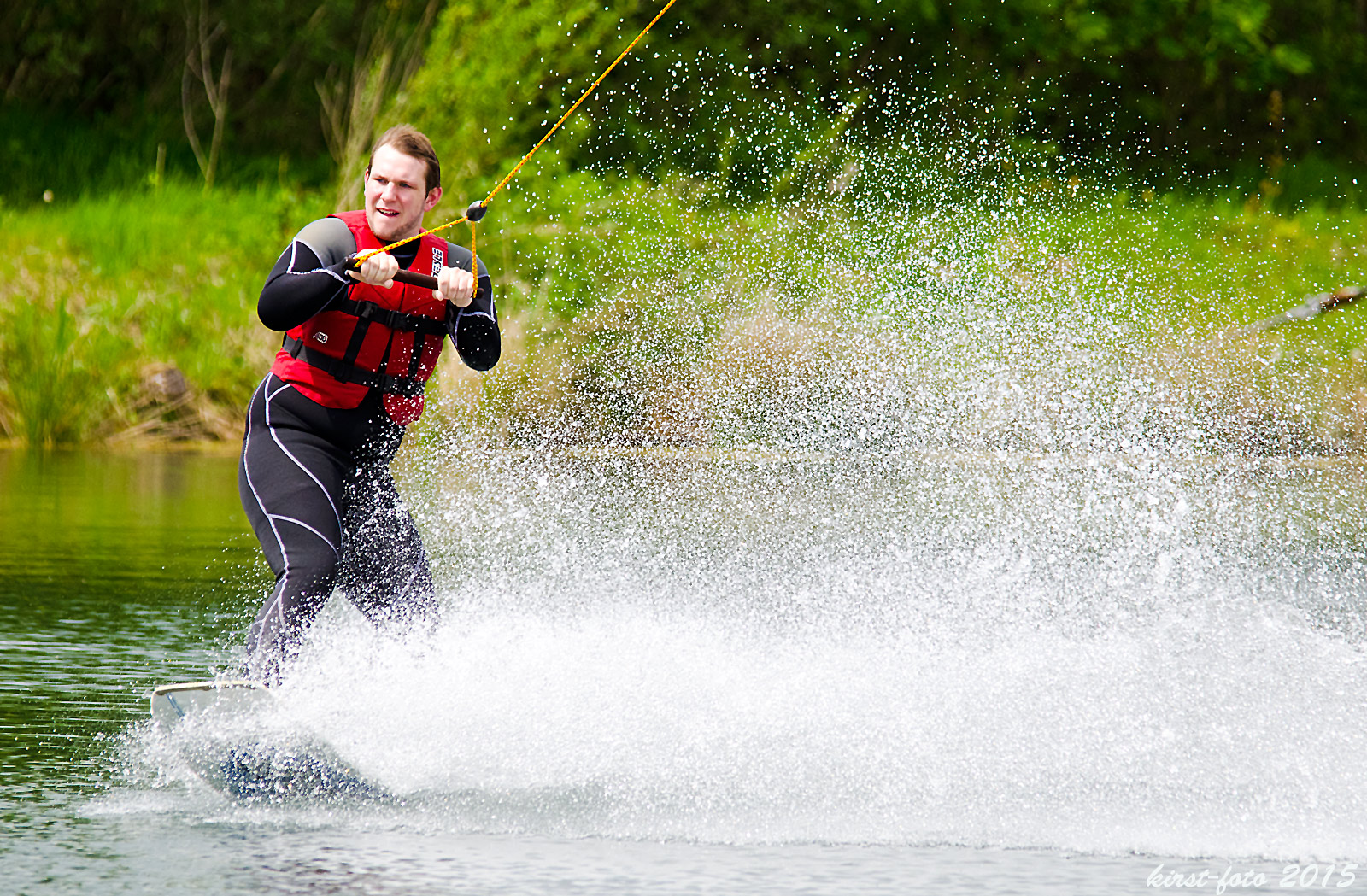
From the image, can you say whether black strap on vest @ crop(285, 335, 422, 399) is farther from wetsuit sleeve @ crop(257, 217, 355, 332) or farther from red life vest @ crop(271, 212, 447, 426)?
wetsuit sleeve @ crop(257, 217, 355, 332)

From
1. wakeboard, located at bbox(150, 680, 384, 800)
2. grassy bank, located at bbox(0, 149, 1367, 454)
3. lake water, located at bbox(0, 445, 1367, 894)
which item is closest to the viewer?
lake water, located at bbox(0, 445, 1367, 894)

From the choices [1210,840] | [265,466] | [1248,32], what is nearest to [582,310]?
[265,466]

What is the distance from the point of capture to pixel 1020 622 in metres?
6.06

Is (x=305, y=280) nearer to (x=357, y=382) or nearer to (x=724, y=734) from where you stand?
(x=357, y=382)

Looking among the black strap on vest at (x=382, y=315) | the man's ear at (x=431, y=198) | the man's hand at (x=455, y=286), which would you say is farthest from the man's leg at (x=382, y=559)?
the man's ear at (x=431, y=198)

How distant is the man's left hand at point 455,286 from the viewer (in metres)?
4.13

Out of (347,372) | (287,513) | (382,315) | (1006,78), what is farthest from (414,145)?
(1006,78)

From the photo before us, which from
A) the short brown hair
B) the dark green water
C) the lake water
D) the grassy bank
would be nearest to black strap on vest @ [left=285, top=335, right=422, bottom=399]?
the short brown hair

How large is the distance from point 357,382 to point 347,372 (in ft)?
0.11

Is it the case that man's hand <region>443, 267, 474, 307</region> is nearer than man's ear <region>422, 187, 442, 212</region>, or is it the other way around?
man's hand <region>443, 267, 474, 307</region>

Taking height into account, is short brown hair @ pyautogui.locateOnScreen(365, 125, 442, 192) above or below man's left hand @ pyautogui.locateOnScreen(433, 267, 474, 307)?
above

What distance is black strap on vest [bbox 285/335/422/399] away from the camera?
14.1 feet

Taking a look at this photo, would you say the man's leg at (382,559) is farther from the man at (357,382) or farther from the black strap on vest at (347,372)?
the black strap on vest at (347,372)

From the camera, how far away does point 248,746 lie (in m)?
3.88
